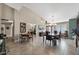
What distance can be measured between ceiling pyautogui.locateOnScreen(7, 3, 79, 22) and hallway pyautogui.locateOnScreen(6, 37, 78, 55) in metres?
0.46

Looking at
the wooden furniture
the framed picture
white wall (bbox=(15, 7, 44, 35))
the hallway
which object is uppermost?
white wall (bbox=(15, 7, 44, 35))

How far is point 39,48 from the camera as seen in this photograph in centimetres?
240

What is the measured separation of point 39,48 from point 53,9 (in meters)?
0.84

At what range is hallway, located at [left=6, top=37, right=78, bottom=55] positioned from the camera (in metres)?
2.36

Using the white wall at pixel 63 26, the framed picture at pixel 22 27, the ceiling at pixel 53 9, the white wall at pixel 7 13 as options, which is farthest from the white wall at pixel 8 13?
the white wall at pixel 63 26

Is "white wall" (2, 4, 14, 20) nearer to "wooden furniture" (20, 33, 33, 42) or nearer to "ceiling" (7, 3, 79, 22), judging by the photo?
"ceiling" (7, 3, 79, 22)

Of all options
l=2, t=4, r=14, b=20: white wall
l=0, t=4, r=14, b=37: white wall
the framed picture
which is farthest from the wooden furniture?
l=2, t=4, r=14, b=20: white wall

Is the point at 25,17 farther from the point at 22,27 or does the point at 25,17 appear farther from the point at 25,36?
the point at 25,36

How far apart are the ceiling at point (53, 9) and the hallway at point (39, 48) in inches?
18.2

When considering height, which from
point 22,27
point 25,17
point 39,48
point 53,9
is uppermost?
point 53,9

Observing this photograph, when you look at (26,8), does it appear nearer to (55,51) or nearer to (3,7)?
(3,7)

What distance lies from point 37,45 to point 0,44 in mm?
745

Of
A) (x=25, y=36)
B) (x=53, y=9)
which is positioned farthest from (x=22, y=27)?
(x=53, y=9)
